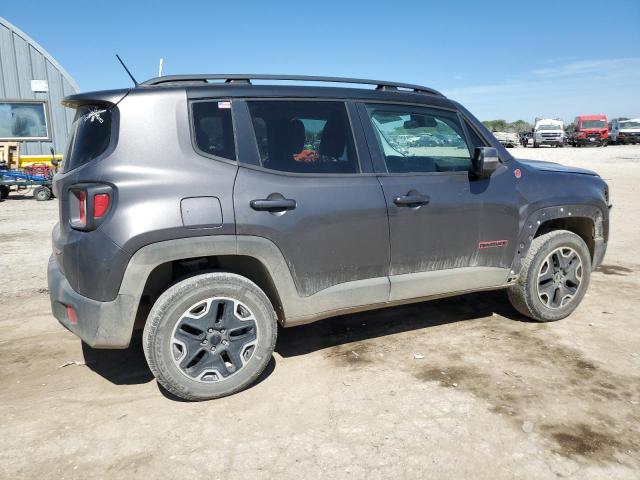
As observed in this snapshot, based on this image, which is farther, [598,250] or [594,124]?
[594,124]

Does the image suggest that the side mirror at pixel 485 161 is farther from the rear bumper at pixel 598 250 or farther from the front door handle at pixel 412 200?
the rear bumper at pixel 598 250

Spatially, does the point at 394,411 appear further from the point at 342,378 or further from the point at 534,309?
the point at 534,309

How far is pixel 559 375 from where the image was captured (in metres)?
3.31

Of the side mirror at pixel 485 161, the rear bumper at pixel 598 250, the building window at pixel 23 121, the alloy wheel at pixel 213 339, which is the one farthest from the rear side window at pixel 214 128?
the building window at pixel 23 121

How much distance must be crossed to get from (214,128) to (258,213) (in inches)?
23.4

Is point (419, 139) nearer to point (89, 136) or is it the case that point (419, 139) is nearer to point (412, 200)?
point (412, 200)

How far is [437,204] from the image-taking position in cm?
355

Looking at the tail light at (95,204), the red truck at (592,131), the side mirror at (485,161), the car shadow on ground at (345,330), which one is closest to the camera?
the tail light at (95,204)

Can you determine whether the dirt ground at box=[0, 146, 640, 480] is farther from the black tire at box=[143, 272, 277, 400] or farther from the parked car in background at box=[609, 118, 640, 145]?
the parked car in background at box=[609, 118, 640, 145]

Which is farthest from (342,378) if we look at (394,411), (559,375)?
(559,375)

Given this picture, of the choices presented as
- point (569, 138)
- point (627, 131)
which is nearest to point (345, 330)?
point (627, 131)

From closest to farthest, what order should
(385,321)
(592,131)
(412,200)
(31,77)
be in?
(412,200) → (385,321) → (31,77) → (592,131)

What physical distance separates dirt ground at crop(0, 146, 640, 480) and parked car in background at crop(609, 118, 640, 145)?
41.5 meters

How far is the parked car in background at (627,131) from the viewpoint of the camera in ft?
127
